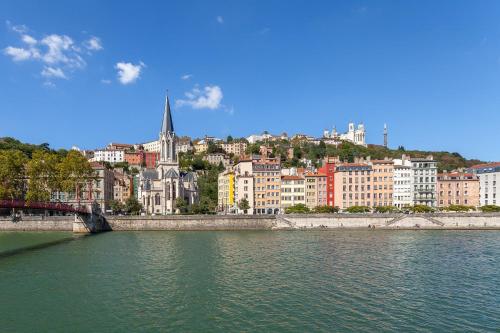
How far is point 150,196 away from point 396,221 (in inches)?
2669

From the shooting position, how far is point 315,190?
102 metres

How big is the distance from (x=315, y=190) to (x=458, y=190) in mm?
36436

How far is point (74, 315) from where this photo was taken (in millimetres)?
24281

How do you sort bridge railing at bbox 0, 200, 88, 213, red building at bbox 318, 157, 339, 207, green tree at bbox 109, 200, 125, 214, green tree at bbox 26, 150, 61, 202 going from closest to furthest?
bridge railing at bbox 0, 200, 88, 213 → green tree at bbox 26, 150, 61, 202 → red building at bbox 318, 157, 339, 207 → green tree at bbox 109, 200, 125, 214

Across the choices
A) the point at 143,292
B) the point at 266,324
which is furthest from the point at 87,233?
the point at 266,324

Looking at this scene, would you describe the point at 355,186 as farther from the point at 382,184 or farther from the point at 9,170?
the point at 9,170

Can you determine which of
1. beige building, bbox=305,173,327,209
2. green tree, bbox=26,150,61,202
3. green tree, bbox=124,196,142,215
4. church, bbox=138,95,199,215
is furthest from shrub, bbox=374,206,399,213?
green tree, bbox=26,150,61,202

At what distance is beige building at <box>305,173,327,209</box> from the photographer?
102 metres

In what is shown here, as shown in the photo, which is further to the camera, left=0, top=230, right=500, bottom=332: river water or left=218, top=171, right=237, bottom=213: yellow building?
left=218, top=171, right=237, bottom=213: yellow building

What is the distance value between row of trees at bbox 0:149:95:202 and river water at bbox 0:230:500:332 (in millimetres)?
22675

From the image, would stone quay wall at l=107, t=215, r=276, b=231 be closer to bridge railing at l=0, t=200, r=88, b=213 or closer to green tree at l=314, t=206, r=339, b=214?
bridge railing at l=0, t=200, r=88, b=213

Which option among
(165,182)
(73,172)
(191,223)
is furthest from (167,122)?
(191,223)

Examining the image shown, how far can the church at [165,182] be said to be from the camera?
116m

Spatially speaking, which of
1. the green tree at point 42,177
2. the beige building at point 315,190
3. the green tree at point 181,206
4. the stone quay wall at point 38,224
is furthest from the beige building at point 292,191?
the green tree at point 42,177
